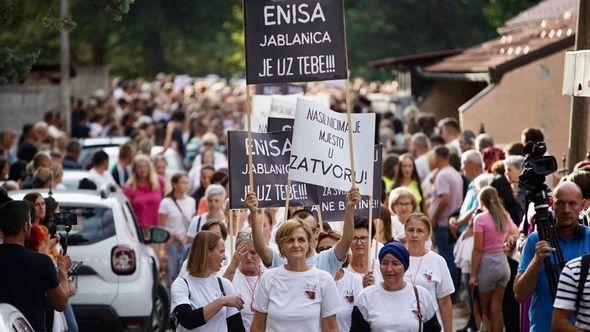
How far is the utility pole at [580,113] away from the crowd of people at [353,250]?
28 centimetres

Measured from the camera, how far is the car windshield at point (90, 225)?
43.6ft

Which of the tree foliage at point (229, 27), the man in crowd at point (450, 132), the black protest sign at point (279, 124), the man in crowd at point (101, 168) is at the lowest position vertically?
the man in crowd at point (101, 168)

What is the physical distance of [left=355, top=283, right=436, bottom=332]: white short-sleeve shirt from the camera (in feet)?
30.0

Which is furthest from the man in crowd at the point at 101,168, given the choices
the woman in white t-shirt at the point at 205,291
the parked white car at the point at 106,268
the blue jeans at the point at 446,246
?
the woman in white t-shirt at the point at 205,291

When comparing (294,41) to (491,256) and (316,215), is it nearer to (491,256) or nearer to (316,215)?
(316,215)

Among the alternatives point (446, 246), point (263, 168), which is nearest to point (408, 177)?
point (446, 246)

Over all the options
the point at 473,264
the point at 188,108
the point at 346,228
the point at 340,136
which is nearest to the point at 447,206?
the point at 473,264

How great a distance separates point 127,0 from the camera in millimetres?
12570

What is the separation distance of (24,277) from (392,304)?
7.83ft

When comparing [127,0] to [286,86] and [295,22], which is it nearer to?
[295,22]

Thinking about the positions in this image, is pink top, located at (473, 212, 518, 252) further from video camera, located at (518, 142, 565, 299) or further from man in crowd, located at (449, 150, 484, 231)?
video camera, located at (518, 142, 565, 299)

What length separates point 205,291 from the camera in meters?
9.74

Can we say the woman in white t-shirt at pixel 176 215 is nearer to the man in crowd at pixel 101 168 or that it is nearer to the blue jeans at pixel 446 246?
the man in crowd at pixel 101 168

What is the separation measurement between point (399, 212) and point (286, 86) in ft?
28.8
